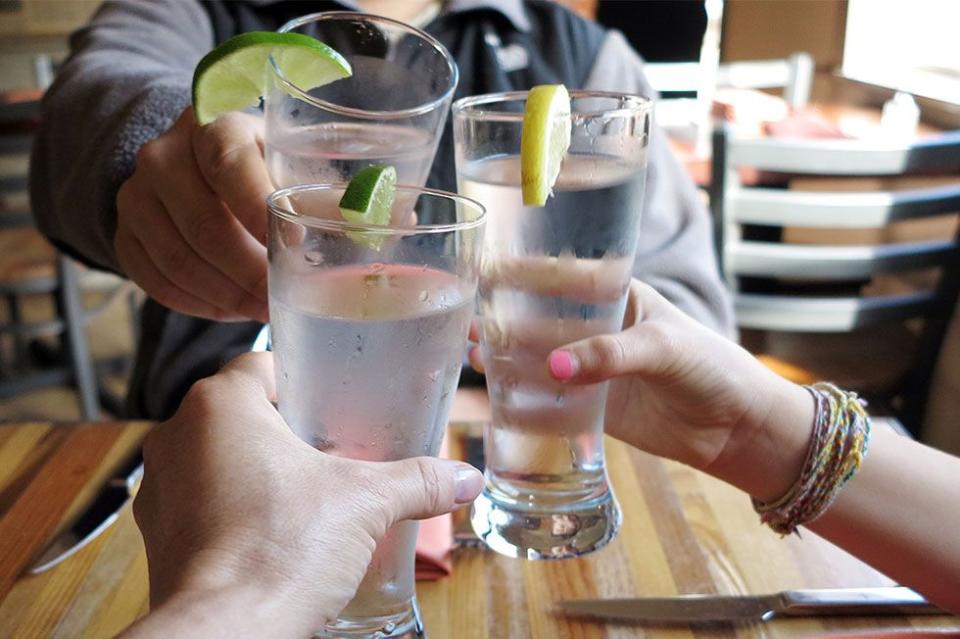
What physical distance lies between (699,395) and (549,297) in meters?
0.16

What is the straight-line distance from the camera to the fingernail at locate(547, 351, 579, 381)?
627mm

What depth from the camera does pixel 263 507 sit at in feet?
1.40

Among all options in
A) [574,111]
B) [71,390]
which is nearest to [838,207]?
[574,111]

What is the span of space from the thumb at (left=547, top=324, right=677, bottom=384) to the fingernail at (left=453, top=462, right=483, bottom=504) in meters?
0.14

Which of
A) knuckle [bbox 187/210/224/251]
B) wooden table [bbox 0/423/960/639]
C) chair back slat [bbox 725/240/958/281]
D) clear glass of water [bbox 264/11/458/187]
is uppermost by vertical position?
clear glass of water [bbox 264/11/458/187]

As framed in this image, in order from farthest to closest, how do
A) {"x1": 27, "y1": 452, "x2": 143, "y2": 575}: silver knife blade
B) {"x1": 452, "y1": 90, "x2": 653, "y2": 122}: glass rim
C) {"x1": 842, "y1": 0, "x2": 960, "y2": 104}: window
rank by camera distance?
{"x1": 842, "y1": 0, "x2": 960, "y2": 104}: window
{"x1": 27, "y1": 452, "x2": 143, "y2": 575}: silver knife blade
{"x1": 452, "y1": 90, "x2": 653, "y2": 122}: glass rim

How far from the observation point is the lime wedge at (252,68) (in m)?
0.61

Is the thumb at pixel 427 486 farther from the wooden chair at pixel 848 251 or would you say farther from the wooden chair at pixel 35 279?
the wooden chair at pixel 35 279

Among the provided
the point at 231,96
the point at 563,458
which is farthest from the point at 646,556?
the point at 231,96

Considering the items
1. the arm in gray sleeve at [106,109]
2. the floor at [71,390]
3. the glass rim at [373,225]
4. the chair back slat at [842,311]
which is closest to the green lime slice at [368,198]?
the glass rim at [373,225]

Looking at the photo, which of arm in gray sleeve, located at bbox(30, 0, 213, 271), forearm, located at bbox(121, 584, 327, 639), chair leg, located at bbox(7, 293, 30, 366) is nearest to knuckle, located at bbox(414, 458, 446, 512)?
forearm, located at bbox(121, 584, 327, 639)

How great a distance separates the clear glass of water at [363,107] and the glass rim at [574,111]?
56mm

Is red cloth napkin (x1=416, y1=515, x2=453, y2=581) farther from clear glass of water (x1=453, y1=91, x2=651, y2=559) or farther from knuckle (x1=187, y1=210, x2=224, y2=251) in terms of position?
knuckle (x1=187, y1=210, x2=224, y2=251)

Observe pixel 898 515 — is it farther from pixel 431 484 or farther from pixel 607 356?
pixel 431 484
